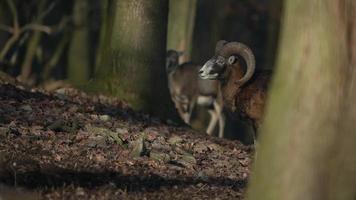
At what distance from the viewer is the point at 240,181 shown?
12.2 m

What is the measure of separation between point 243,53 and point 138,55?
1.82 metres

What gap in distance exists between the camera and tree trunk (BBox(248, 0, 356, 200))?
28.4 ft

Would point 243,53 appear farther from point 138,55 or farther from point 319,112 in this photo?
point 319,112

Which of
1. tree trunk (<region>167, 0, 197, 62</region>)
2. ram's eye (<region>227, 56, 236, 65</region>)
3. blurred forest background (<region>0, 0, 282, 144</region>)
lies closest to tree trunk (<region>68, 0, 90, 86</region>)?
blurred forest background (<region>0, 0, 282, 144</region>)

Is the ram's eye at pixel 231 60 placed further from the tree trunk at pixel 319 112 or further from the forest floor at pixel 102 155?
the tree trunk at pixel 319 112

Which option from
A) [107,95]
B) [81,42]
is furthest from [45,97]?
[81,42]

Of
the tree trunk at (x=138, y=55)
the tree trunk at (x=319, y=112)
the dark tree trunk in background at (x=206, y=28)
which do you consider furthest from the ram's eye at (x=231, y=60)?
the dark tree trunk in background at (x=206, y=28)

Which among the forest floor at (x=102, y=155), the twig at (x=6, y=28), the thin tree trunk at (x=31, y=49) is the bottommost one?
the forest floor at (x=102, y=155)

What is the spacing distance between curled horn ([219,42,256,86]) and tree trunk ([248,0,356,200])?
6977 mm

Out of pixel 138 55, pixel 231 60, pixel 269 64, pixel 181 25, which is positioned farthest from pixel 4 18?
pixel 231 60

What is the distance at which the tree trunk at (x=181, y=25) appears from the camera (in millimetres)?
24938

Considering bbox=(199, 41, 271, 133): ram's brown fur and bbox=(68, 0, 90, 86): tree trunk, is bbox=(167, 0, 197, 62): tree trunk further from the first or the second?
bbox=(199, 41, 271, 133): ram's brown fur

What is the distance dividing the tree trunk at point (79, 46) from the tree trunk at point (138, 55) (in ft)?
48.4

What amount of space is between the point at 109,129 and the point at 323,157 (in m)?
5.37
